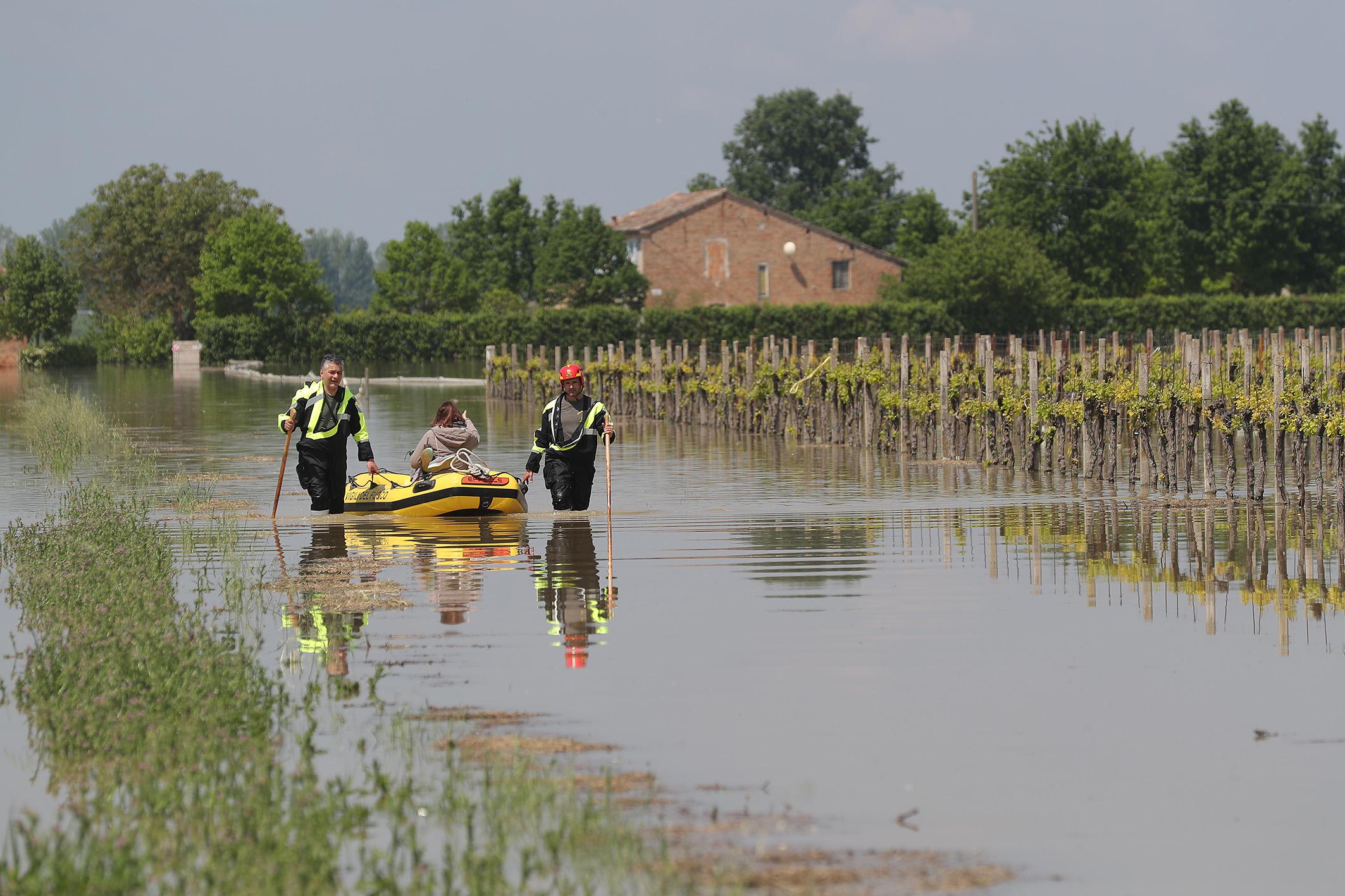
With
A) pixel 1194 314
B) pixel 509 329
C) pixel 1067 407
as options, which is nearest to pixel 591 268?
pixel 509 329

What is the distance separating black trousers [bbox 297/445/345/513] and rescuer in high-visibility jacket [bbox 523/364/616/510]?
1822mm

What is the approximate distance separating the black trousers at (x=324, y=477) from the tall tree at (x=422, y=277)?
2742 inches

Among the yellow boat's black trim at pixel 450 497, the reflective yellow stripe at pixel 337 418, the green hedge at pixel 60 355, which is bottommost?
the yellow boat's black trim at pixel 450 497

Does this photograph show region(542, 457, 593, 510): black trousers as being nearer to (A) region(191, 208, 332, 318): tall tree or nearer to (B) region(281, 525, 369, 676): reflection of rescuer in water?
(B) region(281, 525, 369, 676): reflection of rescuer in water

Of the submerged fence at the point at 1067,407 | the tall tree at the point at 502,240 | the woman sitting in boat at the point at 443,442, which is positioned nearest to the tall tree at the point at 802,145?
the tall tree at the point at 502,240

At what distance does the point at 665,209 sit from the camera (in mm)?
85812

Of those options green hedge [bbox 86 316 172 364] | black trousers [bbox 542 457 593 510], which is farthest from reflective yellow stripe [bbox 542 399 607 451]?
green hedge [bbox 86 316 172 364]

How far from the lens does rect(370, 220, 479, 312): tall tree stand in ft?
289

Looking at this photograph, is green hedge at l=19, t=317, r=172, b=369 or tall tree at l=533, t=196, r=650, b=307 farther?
green hedge at l=19, t=317, r=172, b=369

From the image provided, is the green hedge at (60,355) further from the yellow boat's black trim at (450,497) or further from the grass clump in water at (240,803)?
the grass clump in water at (240,803)

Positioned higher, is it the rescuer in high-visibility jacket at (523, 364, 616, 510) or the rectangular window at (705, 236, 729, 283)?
the rectangular window at (705, 236, 729, 283)

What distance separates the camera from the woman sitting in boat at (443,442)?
19000mm

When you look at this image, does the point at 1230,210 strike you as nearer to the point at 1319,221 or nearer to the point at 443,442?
the point at 1319,221

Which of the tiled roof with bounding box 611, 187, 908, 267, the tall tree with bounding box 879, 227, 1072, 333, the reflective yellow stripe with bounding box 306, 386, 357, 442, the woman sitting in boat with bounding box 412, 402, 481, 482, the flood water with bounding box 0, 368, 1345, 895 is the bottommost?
the flood water with bounding box 0, 368, 1345, 895
